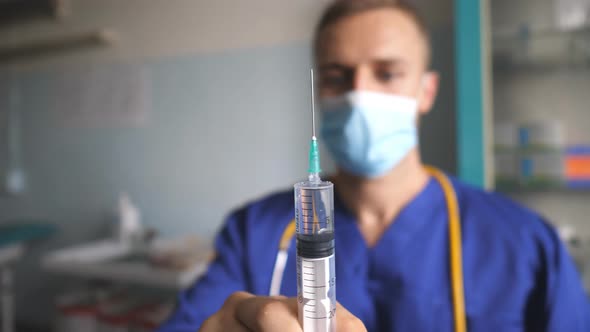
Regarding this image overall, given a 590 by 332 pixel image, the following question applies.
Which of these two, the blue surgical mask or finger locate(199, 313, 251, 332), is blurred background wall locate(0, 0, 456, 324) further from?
finger locate(199, 313, 251, 332)

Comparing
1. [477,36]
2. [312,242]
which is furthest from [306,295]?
[477,36]

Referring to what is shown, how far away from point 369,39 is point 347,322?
1.66ft

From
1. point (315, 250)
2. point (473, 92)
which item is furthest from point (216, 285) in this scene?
point (473, 92)

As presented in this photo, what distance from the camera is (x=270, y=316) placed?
0.31m

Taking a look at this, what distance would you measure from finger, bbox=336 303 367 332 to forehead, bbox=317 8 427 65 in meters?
0.44

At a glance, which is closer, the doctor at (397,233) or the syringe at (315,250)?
the syringe at (315,250)

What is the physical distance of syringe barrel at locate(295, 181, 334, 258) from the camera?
1.11 ft

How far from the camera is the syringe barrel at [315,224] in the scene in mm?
338

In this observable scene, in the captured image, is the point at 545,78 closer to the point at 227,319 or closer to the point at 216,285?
the point at 216,285

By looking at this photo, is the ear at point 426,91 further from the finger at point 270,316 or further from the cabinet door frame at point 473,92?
the finger at point 270,316

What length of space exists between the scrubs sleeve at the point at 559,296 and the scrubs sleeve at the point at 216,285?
0.51 m

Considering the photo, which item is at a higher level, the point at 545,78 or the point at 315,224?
the point at 545,78

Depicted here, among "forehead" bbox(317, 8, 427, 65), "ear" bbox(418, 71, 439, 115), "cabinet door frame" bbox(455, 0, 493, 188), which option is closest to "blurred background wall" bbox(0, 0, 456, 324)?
"cabinet door frame" bbox(455, 0, 493, 188)

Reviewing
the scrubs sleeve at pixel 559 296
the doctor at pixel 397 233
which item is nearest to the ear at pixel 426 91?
the doctor at pixel 397 233
